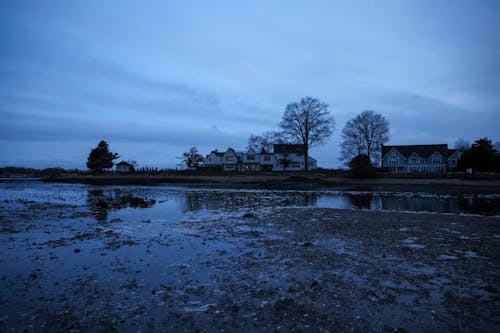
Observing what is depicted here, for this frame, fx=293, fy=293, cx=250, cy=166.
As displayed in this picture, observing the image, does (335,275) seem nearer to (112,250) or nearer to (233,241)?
(233,241)

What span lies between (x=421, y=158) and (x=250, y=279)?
335ft

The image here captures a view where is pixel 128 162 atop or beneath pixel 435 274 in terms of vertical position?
atop

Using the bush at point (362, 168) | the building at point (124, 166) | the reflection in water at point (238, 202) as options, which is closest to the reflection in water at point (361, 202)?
the reflection in water at point (238, 202)

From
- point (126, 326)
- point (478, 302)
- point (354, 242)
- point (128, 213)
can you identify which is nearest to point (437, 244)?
point (354, 242)

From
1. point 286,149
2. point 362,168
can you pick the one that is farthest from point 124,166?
point 362,168

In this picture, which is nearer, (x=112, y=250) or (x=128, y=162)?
(x=112, y=250)

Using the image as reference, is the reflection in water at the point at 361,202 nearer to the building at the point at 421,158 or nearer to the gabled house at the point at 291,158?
the building at the point at 421,158

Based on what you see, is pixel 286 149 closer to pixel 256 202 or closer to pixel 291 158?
pixel 291 158

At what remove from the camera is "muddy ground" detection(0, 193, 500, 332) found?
19.8ft

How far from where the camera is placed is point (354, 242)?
498 inches

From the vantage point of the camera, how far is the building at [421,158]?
301ft

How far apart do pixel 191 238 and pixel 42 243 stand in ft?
20.3

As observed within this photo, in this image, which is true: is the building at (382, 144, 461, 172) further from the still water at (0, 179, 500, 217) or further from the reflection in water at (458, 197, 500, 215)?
the reflection in water at (458, 197, 500, 215)

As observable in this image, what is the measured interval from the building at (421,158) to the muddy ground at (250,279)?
3479 inches
